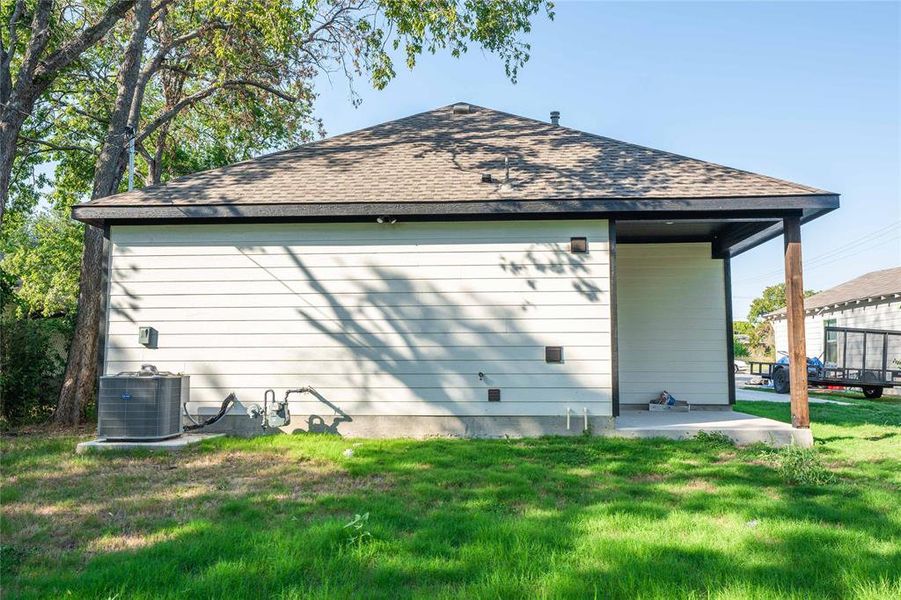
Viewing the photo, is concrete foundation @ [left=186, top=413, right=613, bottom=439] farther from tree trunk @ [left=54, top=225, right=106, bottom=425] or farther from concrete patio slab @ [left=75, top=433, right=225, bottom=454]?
tree trunk @ [left=54, top=225, right=106, bottom=425]

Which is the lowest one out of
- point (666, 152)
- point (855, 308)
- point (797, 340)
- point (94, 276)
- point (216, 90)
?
point (797, 340)

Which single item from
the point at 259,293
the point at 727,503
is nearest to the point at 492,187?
the point at 259,293

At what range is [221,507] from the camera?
4.06 m

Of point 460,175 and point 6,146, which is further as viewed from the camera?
point 6,146

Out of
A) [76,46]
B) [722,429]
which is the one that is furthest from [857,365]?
[76,46]

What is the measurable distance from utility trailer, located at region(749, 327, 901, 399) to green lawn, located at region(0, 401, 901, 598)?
10.1 meters

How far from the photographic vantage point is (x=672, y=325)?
9.93 metres

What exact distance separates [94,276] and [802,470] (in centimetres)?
996

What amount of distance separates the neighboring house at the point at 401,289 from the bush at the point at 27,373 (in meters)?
2.34

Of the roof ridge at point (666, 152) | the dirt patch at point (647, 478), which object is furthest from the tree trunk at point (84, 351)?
the dirt patch at point (647, 478)

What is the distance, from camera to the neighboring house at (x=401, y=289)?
7223mm

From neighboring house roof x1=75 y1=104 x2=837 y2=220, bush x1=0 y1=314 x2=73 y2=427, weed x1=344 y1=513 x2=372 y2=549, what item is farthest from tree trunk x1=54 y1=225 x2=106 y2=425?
weed x1=344 y1=513 x2=372 y2=549

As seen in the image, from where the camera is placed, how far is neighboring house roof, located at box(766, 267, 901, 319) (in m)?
18.4

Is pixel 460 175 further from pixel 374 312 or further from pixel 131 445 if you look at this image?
pixel 131 445
